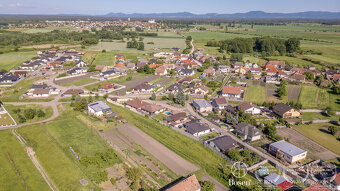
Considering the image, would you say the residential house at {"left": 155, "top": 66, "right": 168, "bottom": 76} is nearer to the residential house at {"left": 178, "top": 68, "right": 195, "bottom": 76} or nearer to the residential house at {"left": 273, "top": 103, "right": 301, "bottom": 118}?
the residential house at {"left": 178, "top": 68, "right": 195, "bottom": 76}

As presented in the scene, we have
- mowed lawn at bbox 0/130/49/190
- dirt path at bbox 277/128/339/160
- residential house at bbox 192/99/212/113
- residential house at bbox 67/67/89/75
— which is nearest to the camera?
mowed lawn at bbox 0/130/49/190

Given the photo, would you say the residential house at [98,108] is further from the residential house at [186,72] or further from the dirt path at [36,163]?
the residential house at [186,72]

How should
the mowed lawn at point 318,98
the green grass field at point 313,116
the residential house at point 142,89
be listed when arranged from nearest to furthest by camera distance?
the green grass field at point 313,116 < the mowed lawn at point 318,98 < the residential house at point 142,89

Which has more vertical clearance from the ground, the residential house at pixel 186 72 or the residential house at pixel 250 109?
the residential house at pixel 186 72

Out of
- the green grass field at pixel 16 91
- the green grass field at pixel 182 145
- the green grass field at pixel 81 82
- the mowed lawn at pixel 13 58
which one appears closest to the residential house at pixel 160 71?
the green grass field at pixel 81 82

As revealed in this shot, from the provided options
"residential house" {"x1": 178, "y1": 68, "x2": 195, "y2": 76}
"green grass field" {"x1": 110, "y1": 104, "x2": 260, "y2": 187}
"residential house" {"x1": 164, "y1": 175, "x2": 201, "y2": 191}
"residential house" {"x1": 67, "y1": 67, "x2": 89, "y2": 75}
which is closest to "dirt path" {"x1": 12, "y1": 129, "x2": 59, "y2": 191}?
"residential house" {"x1": 164, "y1": 175, "x2": 201, "y2": 191}

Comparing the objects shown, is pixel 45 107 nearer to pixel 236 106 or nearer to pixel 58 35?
pixel 236 106

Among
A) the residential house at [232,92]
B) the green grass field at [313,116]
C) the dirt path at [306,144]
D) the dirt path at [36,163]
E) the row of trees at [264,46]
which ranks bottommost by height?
the dirt path at [36,163]
